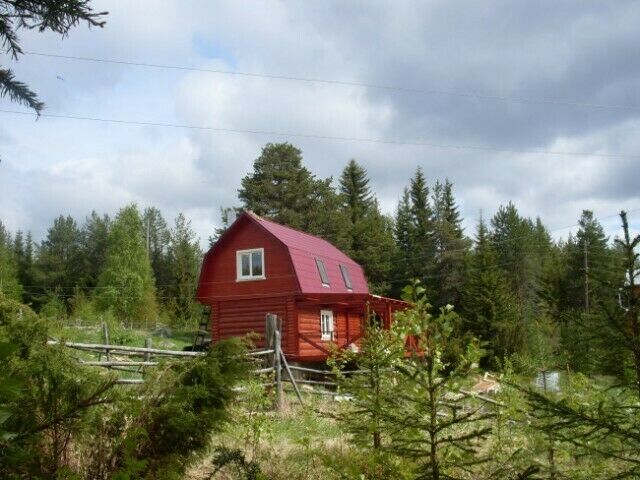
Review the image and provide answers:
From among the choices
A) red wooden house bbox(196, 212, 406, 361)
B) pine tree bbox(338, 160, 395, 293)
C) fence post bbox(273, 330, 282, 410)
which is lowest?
fence post bbox(273, 330, 282, 410)

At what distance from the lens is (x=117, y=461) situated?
168 inches

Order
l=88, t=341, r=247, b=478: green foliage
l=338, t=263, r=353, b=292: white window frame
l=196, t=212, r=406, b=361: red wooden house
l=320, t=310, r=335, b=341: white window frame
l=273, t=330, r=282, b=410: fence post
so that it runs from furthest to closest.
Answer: l=338, t=263, r=353, b=292: white window frame → l=320, t=310, r=335, b=341: white window frame → l=196, t=212, r=406, b=361: red wooden house → l=273, t=330, r=282, b=410: fence post → l=88, t=341, r=247, b=478: green foliage

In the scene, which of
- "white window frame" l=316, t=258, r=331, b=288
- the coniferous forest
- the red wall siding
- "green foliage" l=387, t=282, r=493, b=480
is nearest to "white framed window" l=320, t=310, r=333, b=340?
"white window frame" l=316, t=258, r=331, b=288

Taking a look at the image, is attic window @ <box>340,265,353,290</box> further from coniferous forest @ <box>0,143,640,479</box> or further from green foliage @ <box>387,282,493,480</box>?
green foliage @ <box>387,282,493,480</box>

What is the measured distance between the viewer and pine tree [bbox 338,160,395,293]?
48.2 m

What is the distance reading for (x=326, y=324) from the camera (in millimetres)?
26016

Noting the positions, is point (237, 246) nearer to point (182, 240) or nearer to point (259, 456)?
point (259, 456)

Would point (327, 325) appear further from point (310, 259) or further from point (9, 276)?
point (9, 276)

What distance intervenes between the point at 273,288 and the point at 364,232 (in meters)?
26.4

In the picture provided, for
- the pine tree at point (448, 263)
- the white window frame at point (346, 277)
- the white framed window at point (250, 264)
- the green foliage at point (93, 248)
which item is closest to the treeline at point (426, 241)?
the pine tree at point (448, 263)

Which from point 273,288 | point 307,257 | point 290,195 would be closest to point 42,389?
point 273,288

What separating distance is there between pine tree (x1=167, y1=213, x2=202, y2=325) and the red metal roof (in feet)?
45.3

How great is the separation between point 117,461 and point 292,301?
1946 cm

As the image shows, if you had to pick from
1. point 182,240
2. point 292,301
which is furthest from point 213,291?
point 182,240
